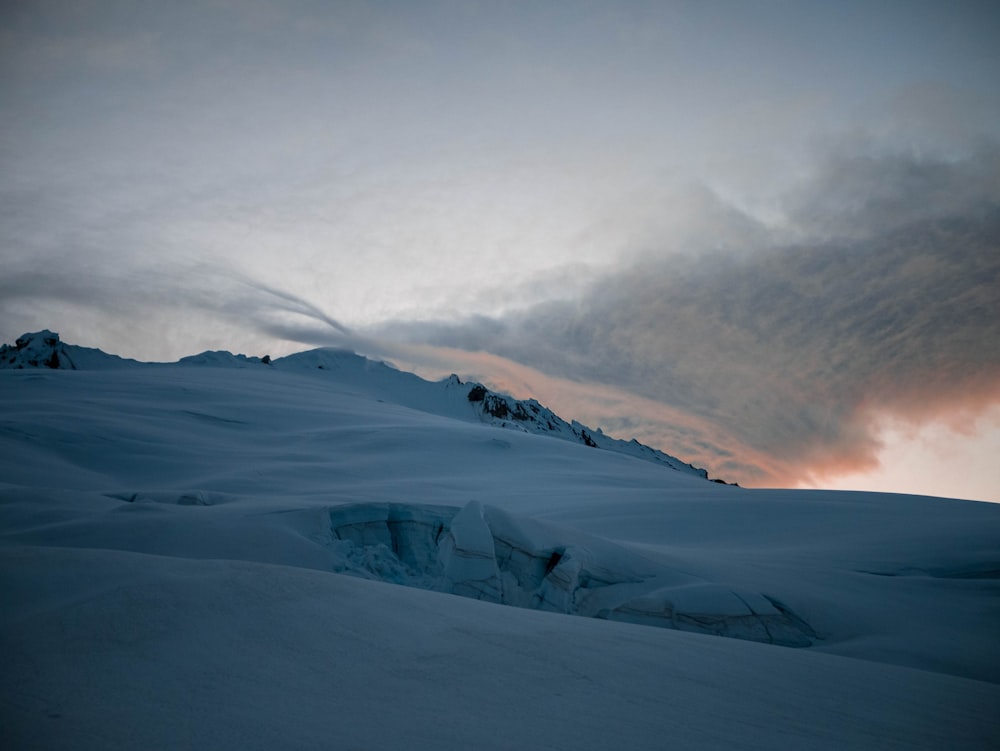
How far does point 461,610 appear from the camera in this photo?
15.8 ft

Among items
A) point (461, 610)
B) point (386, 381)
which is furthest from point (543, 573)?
point (386, 381)

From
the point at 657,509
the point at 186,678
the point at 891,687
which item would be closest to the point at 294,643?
the point at 186,678

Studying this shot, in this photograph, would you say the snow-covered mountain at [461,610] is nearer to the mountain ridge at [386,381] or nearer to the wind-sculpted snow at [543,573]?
the wind-sculpted snow at [543,573]

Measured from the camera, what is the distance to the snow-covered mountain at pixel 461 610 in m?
2.89

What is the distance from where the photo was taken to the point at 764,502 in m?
16.7

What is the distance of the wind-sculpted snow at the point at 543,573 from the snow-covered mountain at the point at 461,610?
38 millimetres

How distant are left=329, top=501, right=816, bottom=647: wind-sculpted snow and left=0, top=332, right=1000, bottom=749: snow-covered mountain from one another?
38 mm

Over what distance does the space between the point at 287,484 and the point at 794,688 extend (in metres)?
15.1

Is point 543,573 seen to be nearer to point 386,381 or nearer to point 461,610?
point 461,610

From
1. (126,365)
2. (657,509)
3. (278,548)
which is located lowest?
(278,548)

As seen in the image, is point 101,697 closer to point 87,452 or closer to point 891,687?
point 891,687

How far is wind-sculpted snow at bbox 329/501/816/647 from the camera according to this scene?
7.93m

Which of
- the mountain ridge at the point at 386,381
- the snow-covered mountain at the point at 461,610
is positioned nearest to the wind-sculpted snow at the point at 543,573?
the snow-covered mountain at the point at 461,610

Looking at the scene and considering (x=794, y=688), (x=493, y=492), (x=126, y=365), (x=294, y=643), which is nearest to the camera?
(x=294, y=643)
